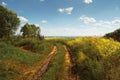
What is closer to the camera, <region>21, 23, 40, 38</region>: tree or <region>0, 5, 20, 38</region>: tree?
<region>0, 5, 20, 38</region>: tree

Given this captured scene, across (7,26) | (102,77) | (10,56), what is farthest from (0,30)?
(102,77)

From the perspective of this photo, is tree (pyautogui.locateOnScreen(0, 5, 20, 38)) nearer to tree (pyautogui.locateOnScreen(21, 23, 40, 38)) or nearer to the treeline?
the treeline

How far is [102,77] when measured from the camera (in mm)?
11492

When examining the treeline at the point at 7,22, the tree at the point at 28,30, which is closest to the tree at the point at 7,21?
the treeline at the point at 7,22

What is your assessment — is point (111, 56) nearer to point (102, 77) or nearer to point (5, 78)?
point (102, 77)

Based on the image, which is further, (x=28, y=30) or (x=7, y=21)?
(x=28, y=30)

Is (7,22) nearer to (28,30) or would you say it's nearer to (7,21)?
(7,21)

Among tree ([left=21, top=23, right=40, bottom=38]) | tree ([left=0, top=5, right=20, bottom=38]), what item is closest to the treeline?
tree ([left=0, top=5, right=20, bottom=38])

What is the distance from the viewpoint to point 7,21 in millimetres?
54125

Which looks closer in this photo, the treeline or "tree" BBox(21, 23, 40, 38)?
the treeline

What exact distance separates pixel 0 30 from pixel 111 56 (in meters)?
43.6

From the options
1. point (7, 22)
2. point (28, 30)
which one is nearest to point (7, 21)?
point (7, 22)

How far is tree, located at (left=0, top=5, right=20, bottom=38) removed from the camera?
5291 centimetres

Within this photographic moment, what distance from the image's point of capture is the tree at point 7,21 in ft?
174
